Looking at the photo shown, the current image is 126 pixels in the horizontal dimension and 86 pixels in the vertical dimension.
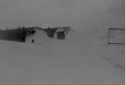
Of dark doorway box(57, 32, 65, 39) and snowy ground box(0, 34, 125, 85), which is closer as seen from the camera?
snowy ground box(0, 34, 125, 85)

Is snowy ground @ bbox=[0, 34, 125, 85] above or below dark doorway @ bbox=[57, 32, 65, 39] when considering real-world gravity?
below

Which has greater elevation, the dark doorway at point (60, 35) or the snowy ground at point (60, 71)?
the dark doorway at point (60, 35)

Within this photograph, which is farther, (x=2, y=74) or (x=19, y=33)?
(x=19, y=33)

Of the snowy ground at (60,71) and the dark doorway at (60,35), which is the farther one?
the dark doorway at (60,35)

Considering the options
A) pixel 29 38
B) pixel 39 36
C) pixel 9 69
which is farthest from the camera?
pixel 39 36

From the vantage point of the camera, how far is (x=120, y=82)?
1685 mm

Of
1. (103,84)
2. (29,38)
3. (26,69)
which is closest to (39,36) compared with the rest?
(29,38)

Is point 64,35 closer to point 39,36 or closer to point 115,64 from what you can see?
point 39,36

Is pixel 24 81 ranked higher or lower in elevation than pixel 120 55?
lower

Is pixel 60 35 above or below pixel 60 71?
above

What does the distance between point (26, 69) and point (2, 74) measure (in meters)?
0.38

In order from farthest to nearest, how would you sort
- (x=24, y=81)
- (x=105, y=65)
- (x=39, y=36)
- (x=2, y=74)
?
(x=39, y=36) → (x=105, y=65) → (x=2, y=74) → (x=24, y=81)

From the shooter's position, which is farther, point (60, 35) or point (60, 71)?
point (60, 35)

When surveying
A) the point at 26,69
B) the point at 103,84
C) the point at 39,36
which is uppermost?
the point at 39,36
